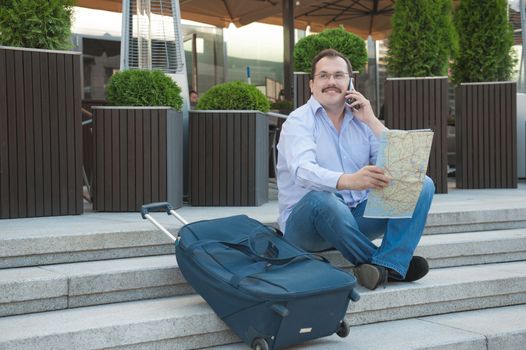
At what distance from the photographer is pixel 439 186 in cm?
551

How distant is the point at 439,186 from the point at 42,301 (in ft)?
11.6

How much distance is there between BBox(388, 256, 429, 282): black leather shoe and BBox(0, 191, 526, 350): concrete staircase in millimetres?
44

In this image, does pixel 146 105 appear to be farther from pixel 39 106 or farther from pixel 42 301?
pixel 42 301

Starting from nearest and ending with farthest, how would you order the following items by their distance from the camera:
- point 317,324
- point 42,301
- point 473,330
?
1. point 317,324
2. point 42,301
3. point 473,330

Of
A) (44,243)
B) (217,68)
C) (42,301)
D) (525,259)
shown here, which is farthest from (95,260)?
(217,68)

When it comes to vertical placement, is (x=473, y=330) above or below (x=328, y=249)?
below

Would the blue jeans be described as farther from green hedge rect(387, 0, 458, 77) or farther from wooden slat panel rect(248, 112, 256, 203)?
green hedge rect(387, 0, 458, 77)

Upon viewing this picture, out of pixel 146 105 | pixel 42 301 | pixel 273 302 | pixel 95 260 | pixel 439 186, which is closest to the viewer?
pixel 273 302

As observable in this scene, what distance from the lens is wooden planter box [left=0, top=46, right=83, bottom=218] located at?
394cm

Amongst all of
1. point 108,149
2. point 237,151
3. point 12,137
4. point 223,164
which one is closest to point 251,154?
point 237,151

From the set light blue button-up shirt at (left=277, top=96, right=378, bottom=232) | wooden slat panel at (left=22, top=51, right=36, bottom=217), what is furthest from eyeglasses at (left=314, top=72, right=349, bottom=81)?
wooden slat panel at (left=22, top=51, right=36, bottom=217)

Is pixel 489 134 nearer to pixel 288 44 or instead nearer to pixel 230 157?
pixel 230 157

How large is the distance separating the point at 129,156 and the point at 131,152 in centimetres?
3

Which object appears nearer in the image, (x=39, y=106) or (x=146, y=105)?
(x=39, y=106)
